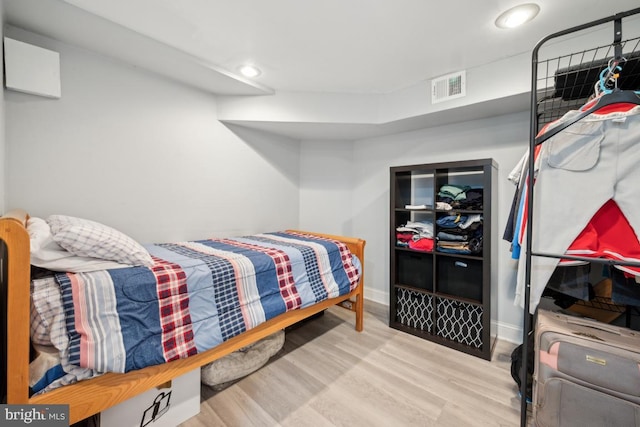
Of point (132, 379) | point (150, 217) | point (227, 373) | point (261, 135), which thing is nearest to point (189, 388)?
point (227, 373)

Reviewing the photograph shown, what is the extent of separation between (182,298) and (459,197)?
83.0 inches

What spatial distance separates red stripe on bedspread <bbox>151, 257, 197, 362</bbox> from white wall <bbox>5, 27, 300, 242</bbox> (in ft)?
3.28

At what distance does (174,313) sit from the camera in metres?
1.26

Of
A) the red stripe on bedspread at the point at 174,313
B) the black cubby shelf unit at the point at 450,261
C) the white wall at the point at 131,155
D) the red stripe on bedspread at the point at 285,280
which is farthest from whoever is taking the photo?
the black cubby shelf unit at the point at 450,261

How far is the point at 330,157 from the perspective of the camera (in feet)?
11.1

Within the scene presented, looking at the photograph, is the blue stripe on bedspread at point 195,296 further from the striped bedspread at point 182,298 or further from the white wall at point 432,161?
the white wall at point 432,161

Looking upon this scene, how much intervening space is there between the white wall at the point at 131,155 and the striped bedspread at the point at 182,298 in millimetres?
420

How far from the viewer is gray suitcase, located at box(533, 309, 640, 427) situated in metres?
1.03

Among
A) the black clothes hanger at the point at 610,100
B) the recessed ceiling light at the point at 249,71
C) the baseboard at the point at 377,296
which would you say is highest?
the recessed ceiling light at the point at 249,71

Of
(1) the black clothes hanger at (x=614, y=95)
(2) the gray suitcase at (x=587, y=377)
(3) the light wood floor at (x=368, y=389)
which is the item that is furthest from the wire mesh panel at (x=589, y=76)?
(3) the light wood floor at (x=368, y=389)

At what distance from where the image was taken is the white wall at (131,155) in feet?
5.29

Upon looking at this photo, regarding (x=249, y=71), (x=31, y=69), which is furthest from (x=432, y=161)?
(x=31, y=69)

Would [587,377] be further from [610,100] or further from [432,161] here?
[432,161]

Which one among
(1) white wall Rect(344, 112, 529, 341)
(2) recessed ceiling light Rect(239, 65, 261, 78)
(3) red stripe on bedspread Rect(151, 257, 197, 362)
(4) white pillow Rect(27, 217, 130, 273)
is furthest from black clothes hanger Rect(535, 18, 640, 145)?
(4) white pillow Rect(27, 217, 130, 273)
